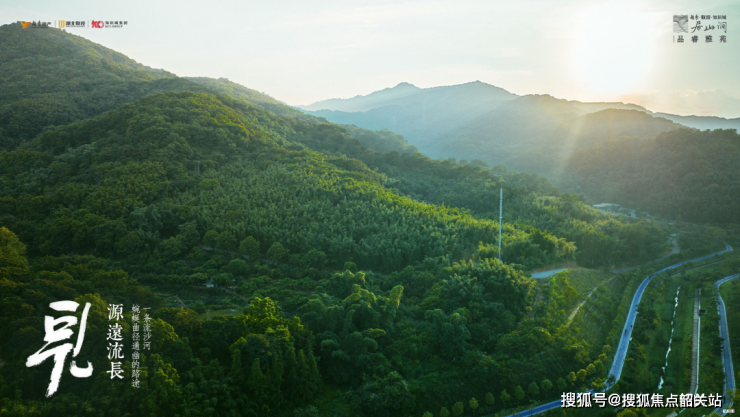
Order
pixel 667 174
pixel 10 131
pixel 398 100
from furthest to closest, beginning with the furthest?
pixel 398 100 → pixel 667 174 → pixel 10 131

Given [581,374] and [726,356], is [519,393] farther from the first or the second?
[726,356]

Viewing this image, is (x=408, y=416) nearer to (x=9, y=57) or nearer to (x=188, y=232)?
(x=188, y=232)

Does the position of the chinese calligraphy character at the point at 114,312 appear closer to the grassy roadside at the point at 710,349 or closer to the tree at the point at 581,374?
the tree at the point at 581,374

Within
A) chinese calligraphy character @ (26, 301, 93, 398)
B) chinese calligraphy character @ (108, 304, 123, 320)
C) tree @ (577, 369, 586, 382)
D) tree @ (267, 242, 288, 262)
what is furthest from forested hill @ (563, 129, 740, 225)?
chinese calligraphy character @ (26, 301, 93, 398)

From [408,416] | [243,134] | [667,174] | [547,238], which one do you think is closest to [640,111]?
[667,174]

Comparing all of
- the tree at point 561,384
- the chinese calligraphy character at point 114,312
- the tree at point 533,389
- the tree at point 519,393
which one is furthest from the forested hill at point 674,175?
the chinese calligraphy character at point 114,312

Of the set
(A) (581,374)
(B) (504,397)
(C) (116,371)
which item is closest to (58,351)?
(C) (116,371)

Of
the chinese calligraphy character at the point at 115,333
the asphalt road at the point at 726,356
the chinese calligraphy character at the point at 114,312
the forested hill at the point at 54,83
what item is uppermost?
the forested hill at the point at 54,83
